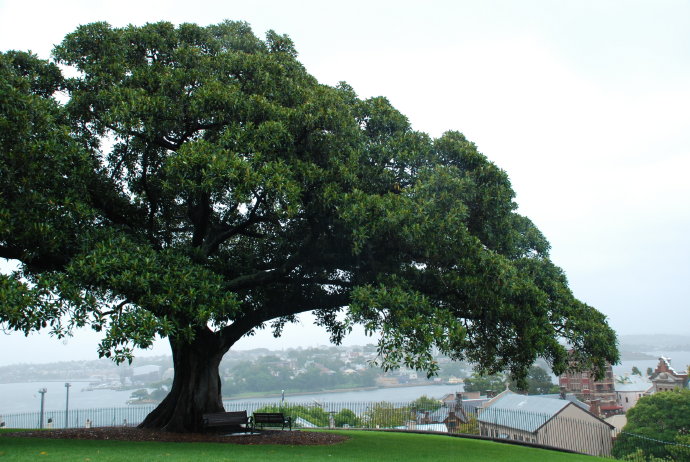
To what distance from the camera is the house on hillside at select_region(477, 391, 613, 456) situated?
34.7 m

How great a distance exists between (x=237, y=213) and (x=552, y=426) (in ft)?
107

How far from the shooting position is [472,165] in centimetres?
1305

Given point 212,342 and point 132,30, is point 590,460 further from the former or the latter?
point 132,30

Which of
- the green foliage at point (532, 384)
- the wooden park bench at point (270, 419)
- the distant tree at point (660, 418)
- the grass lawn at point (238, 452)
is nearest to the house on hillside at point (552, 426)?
the distant tree at point (660, 418)

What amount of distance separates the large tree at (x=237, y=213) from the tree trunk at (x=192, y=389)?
0.05m

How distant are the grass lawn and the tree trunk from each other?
2903 mm

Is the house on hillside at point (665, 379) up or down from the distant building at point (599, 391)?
up

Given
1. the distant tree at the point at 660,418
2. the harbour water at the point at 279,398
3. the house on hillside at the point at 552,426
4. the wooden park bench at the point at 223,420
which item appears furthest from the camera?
the harbour water at the point at 279,398

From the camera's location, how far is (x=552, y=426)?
122 feet

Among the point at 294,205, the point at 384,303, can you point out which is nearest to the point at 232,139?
the point at 294,205

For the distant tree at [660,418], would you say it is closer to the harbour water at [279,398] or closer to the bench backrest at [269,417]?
the harbour water at [279,398]

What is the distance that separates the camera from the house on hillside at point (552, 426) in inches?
1367

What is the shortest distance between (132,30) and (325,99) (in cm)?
575

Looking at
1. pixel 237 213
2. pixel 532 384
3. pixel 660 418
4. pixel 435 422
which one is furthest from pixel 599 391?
pixel 237 213
